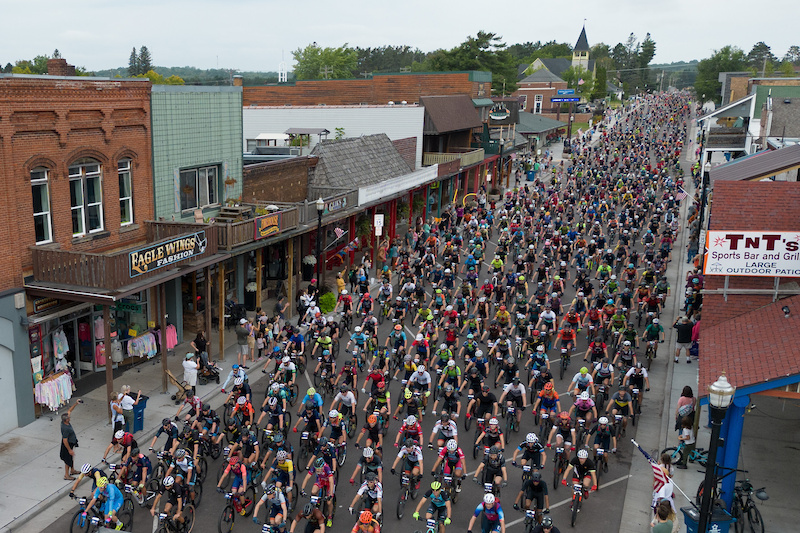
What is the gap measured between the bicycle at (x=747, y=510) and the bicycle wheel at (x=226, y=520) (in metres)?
9.11

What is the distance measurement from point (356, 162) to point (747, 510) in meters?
26.6

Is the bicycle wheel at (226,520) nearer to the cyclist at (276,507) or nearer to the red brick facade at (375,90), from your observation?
the cyclist at (276,507)

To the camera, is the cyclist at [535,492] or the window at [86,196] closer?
the cyclist at [535,492]

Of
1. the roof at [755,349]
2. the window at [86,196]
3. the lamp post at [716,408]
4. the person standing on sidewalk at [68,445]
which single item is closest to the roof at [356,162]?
the window at [86,196]

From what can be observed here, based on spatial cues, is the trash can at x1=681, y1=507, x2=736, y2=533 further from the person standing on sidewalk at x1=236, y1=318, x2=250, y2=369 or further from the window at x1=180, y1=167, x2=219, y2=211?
the window at x1=180, y1=167, x2=219, y2=211

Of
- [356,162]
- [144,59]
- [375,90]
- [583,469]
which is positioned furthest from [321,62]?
[583,469]

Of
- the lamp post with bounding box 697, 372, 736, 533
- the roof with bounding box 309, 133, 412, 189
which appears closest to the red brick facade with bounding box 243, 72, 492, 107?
the roof with bounding box 309, 133, 412, 189

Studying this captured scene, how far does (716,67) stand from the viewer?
5246 inches

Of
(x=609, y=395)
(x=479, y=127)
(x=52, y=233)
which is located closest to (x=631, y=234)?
(x=609, y=395)

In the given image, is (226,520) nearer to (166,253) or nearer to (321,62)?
(166,253)

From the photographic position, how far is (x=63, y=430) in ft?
47.2

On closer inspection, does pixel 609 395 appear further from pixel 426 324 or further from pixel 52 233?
pixel 52 233

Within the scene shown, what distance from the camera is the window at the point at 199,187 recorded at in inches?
934

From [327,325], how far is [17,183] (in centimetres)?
947
